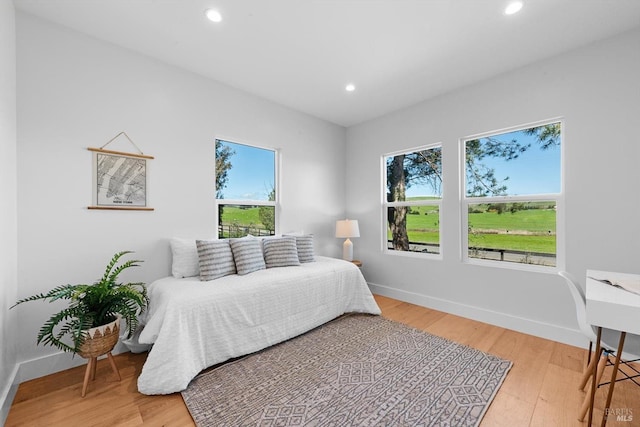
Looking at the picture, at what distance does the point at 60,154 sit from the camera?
6.94 feet

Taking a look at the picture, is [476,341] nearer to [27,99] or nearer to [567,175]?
[567,175]

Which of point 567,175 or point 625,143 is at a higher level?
point 625,143

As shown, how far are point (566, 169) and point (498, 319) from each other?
1.62m

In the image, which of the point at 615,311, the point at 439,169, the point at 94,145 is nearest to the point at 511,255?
the point at 439,169

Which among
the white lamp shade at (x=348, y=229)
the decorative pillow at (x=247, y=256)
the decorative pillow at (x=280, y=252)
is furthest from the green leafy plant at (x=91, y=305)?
the white lamp shade at (x=348, y=229)

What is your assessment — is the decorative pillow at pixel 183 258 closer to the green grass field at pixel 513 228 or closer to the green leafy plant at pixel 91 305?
the green leafy plant at pixel 91 305

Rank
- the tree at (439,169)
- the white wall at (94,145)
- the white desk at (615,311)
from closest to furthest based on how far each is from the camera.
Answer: the white desk at (615,311), the white wall at (94,145), the tree at (439,169)

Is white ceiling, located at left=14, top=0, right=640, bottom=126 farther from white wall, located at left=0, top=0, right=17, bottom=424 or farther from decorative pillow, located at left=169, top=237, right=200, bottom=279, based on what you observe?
decorative pillow, located at left=169, top=237, right=200, bottom=279

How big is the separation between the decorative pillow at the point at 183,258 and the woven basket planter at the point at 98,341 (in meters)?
0.66

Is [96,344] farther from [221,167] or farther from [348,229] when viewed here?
[348,229]

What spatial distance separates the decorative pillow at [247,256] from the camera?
102 inches

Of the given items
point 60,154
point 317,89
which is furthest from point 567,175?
point 60,154

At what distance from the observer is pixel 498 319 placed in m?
2.85

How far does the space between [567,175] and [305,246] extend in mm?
2685
